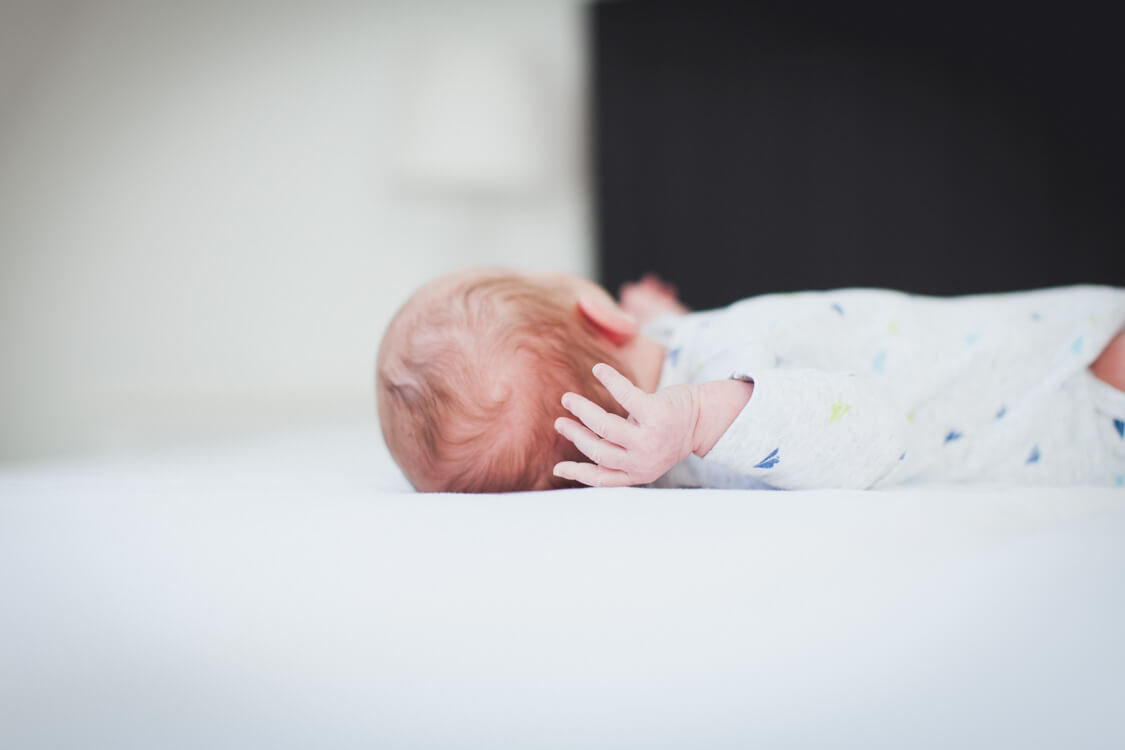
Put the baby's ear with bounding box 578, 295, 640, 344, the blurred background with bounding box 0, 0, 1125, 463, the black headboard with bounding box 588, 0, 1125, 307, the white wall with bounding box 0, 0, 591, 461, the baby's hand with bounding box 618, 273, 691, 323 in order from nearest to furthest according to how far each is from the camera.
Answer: the baby's ear with bounding box 578, 295, 640, 344 < the baby's hand with bounding box 618, 273, 691, 323 < the white wall with bounding box 0, 0, 591, 461 < the blurred background with bounding box 0, 0, 1125, 463 < the black headboard with bounding box 588, 0, 1125, 307

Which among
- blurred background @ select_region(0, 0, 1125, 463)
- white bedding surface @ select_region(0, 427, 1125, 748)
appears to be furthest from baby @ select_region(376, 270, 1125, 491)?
blurred background @ select_region(0, 0, 1125, 463)

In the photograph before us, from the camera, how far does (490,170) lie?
210cm

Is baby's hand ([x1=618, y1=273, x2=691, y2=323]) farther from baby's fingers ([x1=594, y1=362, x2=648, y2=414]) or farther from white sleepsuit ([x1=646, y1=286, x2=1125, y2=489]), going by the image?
baby's fingers ([x1=594, y1=362, x2=648, y2=414])

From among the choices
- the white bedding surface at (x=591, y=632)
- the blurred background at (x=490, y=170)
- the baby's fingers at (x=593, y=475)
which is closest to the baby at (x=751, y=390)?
the baby's fingers at (x=593, y=475)

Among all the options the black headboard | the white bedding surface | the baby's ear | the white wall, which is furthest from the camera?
the black headboard

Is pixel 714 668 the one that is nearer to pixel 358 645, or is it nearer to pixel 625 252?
pixel 358 645

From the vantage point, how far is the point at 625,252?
2.26 m

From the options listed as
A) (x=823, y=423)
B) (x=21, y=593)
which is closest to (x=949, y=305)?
(x=823, y=423)

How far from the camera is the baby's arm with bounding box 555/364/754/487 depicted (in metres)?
0.55

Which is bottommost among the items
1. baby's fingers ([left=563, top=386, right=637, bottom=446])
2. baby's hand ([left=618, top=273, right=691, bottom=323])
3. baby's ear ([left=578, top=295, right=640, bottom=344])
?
baby's fingers ([left=563, top=386, right=637, bottom=446])

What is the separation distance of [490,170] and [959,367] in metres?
1.60

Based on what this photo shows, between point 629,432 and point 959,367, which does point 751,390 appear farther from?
point 959,367

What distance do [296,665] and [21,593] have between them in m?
0.21

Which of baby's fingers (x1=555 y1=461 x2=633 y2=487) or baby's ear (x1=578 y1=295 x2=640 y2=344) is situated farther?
baby's ear (x1=578 y1=295 x2=640 y2=344)
